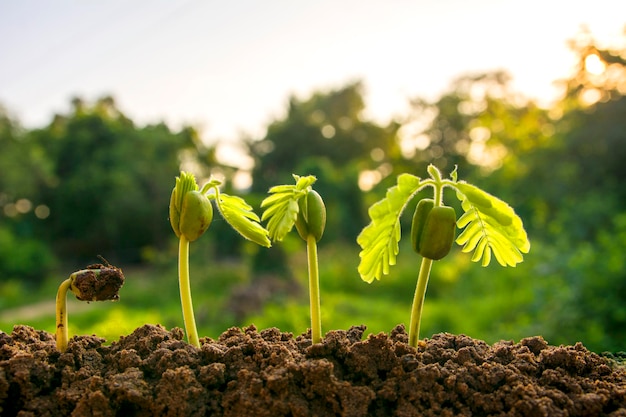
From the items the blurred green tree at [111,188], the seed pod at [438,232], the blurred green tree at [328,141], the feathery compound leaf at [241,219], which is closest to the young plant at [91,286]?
the feathery compound leaf at [241,219]

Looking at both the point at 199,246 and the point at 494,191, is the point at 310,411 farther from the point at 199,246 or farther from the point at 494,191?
the point at 199,246

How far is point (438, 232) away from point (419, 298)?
Result: 16cm

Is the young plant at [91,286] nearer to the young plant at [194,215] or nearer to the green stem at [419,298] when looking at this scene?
the young plant at [194,215]

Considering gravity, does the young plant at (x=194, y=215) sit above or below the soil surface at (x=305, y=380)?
above

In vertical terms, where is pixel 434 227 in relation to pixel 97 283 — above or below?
above

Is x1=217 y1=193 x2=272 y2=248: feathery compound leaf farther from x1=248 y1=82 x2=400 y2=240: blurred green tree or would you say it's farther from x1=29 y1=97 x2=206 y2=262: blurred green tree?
x1=248 y1=82 x2=400 y2=240: blurred green tree

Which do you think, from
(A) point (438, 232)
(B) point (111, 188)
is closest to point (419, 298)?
(A) point (438, 232)

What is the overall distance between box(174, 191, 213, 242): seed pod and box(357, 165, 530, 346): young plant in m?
0.31

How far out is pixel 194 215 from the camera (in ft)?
3.84

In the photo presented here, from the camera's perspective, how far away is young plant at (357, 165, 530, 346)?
44.0 inches

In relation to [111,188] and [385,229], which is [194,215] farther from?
[111,188]

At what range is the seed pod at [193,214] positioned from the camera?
116cm

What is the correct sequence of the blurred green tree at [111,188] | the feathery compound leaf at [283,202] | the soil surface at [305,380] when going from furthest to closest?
the blurred green tree at [111,188], the feathery compound leaf at [283,202], the soil surface at [305,380]

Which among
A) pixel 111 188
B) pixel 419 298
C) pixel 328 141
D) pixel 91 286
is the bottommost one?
pixel 91 286
